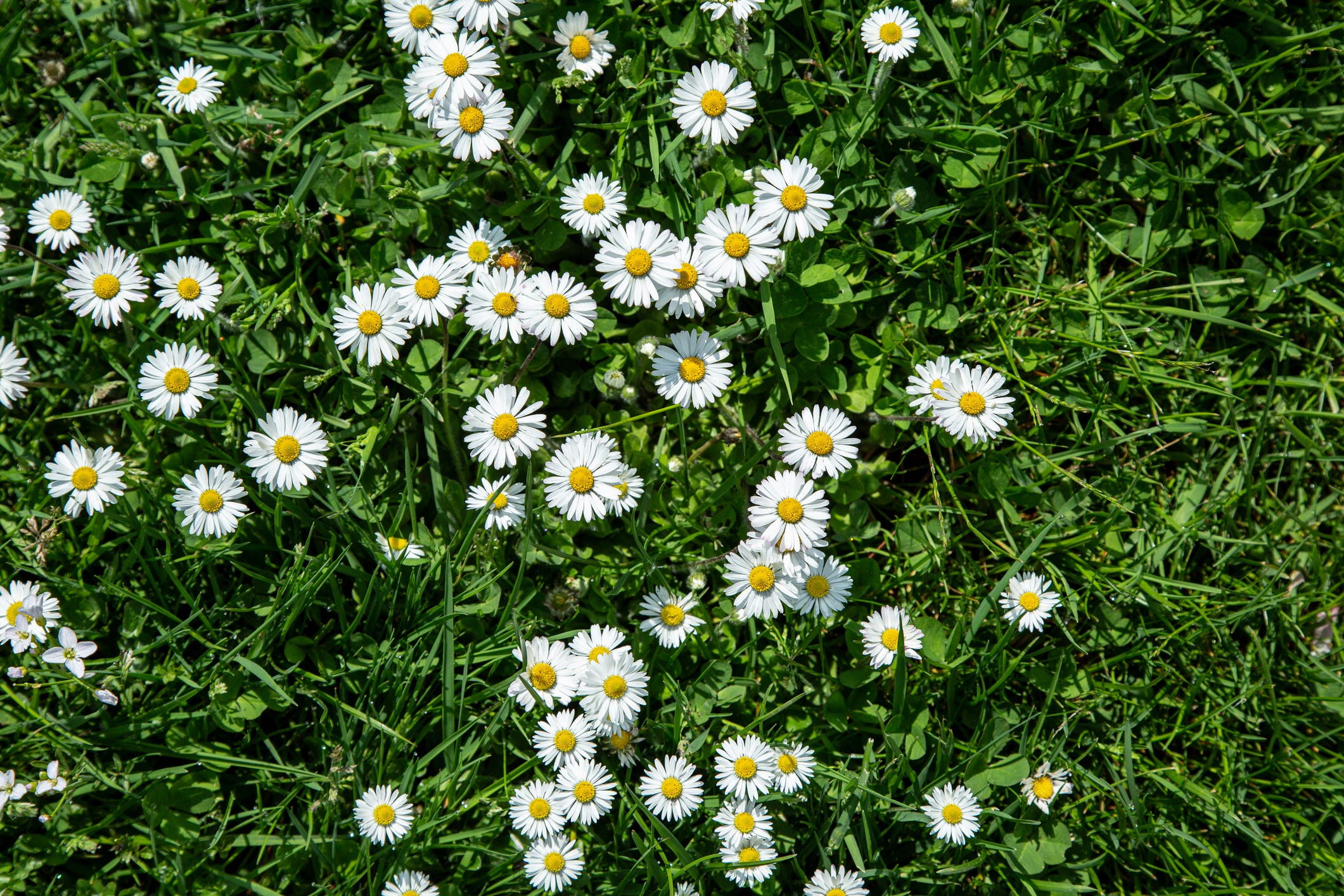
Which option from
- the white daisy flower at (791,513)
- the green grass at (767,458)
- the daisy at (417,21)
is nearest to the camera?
the white daisy flower at (791,513)

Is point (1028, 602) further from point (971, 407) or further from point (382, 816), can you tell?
point (382, 816)

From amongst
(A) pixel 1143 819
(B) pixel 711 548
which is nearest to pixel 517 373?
(B) pixel 711 548

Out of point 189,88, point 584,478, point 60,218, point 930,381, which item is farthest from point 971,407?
point 60,218

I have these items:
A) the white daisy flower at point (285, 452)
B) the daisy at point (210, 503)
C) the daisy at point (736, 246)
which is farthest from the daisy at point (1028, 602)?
the daisy at point (210, 503)

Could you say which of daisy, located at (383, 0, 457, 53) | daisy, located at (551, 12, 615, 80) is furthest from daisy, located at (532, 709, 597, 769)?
daisy, located at (383, 0, 457, 53)

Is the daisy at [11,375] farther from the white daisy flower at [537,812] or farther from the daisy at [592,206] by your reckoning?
the white daisy flower at [537,812]
